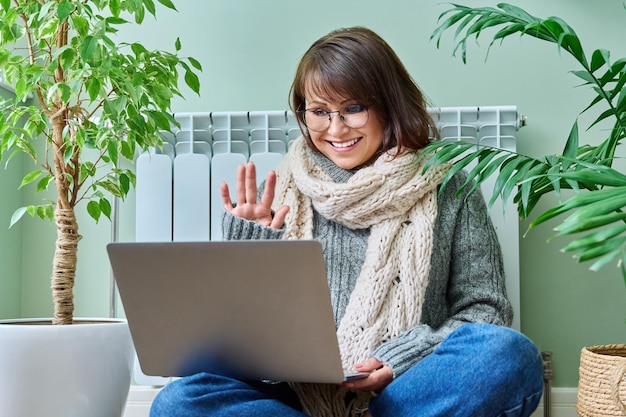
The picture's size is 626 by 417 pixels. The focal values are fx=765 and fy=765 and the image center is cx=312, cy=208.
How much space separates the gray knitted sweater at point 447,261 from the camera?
4.42 ft

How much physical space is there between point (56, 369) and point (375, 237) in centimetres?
63

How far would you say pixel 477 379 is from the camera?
110cm

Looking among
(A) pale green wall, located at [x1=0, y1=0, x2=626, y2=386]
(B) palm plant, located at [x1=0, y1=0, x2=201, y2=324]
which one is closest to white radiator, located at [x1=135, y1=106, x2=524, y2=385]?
(A) pale green wall, located at [x1=0, y1=0, x2=626, y2=386]

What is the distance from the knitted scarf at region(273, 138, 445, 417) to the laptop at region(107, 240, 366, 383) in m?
0.19

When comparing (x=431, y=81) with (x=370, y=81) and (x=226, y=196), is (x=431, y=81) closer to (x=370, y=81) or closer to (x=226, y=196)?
(x=370, y=81)

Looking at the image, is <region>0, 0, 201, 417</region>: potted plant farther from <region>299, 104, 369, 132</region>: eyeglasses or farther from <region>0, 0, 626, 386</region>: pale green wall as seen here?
<region>0, 0, 626, 386</region>: pale green wall

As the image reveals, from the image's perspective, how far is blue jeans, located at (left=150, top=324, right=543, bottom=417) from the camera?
110 cm

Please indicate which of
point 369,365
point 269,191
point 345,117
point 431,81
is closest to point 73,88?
point 269,191

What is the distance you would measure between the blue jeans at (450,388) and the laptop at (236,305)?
0.16 ft

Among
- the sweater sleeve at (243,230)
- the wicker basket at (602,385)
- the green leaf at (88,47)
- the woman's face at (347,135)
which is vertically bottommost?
the wicker basket at (602,385)

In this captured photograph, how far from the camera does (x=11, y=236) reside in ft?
6.56

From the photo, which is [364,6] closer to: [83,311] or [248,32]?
[248,32]

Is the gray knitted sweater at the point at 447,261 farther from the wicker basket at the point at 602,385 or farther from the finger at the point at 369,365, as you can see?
the wicker basket at the point at 602,385

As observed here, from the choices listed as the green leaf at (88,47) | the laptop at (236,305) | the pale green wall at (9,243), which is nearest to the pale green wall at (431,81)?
the pale green wall at (9,243)
